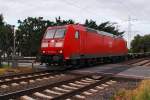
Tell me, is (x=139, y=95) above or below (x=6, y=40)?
below

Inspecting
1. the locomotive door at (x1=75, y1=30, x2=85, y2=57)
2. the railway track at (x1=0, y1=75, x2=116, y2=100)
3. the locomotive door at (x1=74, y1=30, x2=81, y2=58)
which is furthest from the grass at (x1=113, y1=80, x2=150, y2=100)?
the locomotive door at (x1=75, y1=30, x2=85, y2=57)

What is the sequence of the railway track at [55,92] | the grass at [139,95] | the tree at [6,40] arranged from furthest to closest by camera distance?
1. the tree at [6,40]
2. the railway track at [55,92]
3. the grass at [139,95]

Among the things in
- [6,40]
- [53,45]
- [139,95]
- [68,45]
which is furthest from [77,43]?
[6,40]

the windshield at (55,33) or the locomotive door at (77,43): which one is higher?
the windshield at (55,33)

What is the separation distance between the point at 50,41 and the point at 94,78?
6.72 metres

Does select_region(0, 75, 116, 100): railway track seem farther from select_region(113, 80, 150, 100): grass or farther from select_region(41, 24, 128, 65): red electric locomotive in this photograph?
select_region(41, 24, 128, 65): red electric locomotive

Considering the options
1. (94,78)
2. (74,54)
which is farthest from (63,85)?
(74,54)

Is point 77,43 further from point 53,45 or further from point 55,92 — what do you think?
point 55,92

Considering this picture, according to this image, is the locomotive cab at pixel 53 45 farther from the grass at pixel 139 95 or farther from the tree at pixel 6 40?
the tree at pixel 6 40

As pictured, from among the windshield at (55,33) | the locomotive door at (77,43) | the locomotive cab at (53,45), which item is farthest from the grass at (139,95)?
the locomotive door at (77,43)

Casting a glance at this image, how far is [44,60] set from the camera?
2406 centimetres

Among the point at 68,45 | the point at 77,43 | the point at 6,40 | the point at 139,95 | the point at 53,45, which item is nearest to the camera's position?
the point at 139,95

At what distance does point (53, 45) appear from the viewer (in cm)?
2384

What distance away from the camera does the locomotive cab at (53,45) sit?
23.3 metres
